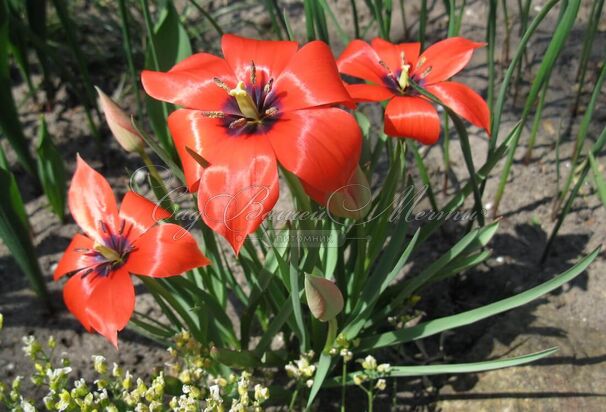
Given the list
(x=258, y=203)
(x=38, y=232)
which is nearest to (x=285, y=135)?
(x=258, y=203)

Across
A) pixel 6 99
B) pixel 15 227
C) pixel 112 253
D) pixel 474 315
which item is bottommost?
pixel 474 315

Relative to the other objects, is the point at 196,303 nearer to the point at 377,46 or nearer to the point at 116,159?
the point at 377,46

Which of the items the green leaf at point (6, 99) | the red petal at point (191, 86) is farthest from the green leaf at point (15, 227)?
the red petal at point (191, 86)

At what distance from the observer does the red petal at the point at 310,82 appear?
1.07 m

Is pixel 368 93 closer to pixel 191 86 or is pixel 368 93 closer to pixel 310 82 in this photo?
pixel 310 82

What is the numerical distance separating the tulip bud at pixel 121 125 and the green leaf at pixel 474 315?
64 cm

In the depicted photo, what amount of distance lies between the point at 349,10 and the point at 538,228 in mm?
1199

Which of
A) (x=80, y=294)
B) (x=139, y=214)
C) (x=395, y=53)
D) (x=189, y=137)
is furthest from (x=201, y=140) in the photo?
(x=395, y=53)

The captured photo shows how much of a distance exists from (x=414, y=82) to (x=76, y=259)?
27.7 inches

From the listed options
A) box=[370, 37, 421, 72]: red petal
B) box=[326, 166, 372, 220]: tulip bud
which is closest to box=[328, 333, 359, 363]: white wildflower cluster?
box=[326, 166, 372, 220]: tulip bud

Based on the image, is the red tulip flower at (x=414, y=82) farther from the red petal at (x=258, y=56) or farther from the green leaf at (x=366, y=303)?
the green leaf at (x=366, y=303)

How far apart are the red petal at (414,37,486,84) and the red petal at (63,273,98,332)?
71cm

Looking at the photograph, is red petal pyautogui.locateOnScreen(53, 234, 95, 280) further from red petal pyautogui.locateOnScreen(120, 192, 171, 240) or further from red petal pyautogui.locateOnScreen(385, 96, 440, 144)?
red petal pyautogui.locateOnScreen(385, 96, 440, 144)

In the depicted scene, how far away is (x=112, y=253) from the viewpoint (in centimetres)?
121
